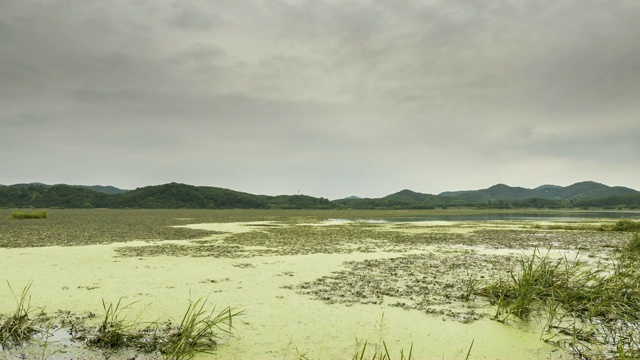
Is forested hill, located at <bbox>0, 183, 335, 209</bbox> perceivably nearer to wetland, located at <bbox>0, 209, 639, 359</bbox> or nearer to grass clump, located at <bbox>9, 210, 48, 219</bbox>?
grass clump, located at <bbox>9, 210, 48, 219</bbox>

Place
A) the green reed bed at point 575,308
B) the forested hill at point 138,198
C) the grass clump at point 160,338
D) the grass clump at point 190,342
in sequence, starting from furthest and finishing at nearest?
the forested hill at point 138,198 < the green reed bed at point 575,308 < the grass clump at point 160,338 < the grass clump at point 190,342

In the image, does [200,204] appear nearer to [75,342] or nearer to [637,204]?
[75,342]

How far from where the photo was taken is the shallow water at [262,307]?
20.9 feet

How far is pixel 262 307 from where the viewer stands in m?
8.70

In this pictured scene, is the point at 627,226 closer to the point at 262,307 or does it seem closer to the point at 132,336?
the point at 262,307

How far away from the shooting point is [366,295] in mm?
9797

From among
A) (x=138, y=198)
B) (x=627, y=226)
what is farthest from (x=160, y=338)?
(x=138, y=198)

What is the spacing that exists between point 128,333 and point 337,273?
7608 mm

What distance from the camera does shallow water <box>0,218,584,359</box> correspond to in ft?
20.9

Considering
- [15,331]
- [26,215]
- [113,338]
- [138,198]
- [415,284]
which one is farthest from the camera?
[138,198]

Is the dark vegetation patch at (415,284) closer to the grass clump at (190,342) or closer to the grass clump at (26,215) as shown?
the grass clump at (190,342)

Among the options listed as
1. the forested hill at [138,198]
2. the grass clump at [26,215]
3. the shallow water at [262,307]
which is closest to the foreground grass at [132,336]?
the shallow water at [262,307]

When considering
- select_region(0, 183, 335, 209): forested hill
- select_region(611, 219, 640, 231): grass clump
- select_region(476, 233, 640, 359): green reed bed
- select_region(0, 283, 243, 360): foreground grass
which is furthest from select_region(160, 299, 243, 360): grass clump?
select_region(0, 183, 335, 209): forested hill

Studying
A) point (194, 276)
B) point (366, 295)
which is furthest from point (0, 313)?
point (366, 295)
